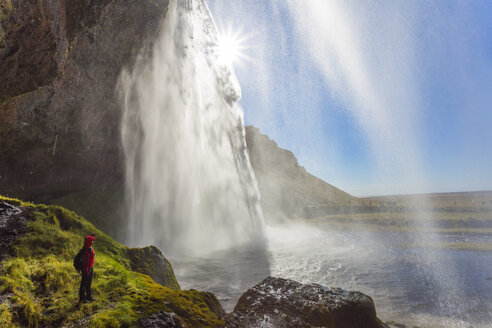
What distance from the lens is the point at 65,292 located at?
17.5ft

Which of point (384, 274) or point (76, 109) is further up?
point (76, 109)

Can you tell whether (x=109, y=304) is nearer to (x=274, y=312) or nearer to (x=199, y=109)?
(x=274, y=312)

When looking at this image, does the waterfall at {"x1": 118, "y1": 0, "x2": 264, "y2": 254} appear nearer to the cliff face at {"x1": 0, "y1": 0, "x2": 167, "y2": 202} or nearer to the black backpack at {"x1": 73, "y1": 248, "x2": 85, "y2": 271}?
the cliff face at {"x1": 0, "y1": 0, "x2": 167, "y2": 202}

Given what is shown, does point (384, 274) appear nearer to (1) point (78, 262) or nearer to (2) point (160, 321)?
(2) point (160, 321)

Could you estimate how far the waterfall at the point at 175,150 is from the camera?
20.4 metres

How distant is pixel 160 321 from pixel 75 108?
1710cm

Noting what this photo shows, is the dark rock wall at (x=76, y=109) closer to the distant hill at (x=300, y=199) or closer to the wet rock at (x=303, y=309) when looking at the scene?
the wet rock at (x=303, y=309)

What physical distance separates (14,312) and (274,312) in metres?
5.22

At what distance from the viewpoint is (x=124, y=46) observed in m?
17.9

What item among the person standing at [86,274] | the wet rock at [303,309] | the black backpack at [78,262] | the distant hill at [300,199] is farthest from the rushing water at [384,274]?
the distant hill at [300,199]

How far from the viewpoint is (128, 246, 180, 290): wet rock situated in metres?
8.71

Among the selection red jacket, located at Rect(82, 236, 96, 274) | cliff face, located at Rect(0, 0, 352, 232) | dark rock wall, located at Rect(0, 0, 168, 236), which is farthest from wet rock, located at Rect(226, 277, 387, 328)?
dark rock wall, located at Rect(0, 0, 168, 236)

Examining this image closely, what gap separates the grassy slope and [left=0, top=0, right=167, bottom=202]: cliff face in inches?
291

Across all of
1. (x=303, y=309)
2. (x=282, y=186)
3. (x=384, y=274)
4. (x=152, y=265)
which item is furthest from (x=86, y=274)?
(x=282, y=186)
